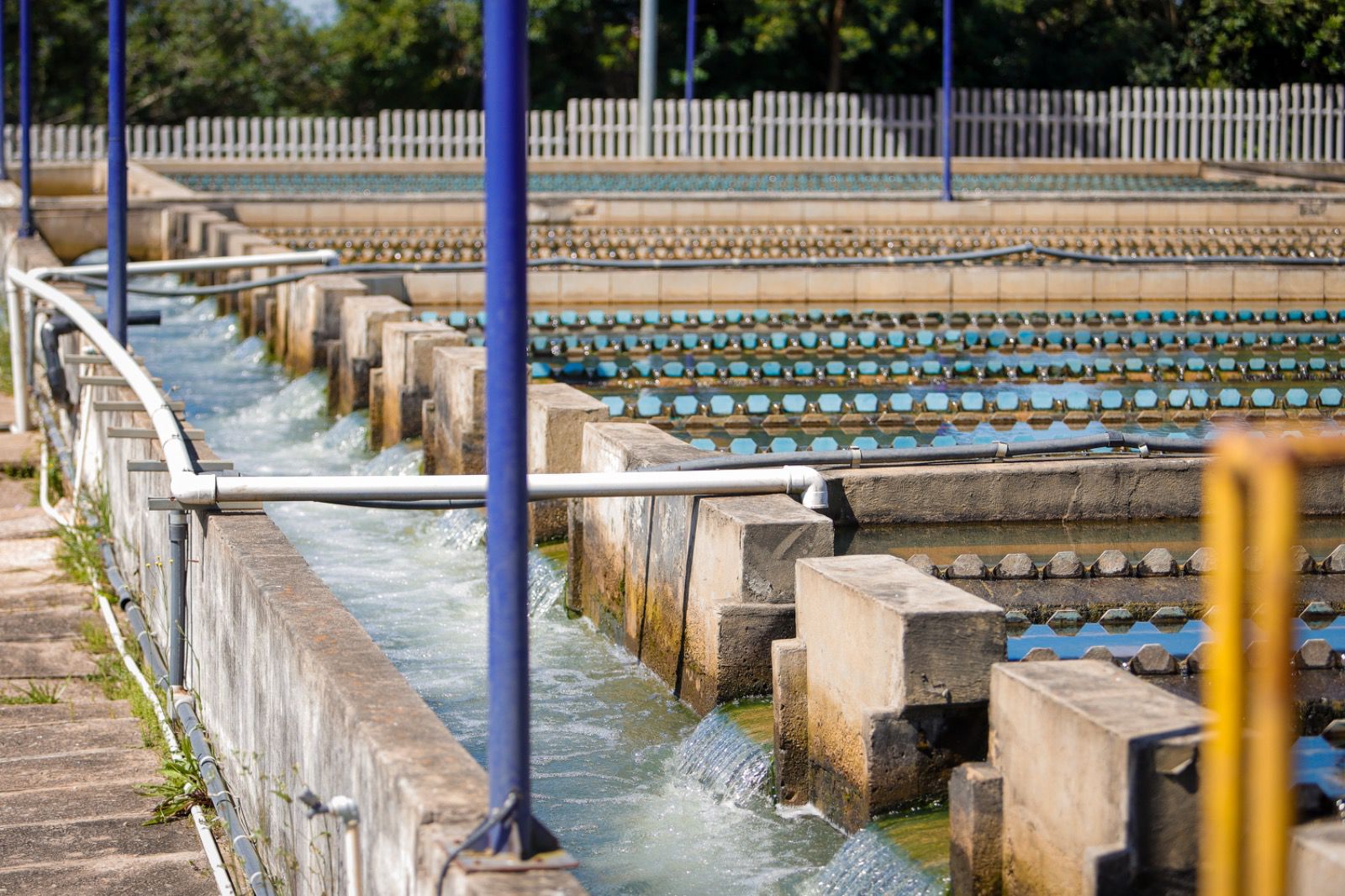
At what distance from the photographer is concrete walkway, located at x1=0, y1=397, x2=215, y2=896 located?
18.1 ft

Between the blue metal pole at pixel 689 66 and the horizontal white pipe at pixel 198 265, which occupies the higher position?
the blue metal pole at pixel 689 66

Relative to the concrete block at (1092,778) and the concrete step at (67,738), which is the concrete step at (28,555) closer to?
the concrete step at (67,738)

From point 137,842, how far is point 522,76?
3.19 meters

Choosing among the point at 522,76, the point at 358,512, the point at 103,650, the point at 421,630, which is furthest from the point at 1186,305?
the point at 522,76

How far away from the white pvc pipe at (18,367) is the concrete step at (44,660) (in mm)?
4781

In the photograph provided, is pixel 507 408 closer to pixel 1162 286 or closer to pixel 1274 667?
pixel 1274 667

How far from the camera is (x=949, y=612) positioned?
5.62m

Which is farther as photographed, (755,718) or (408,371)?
(408,371)

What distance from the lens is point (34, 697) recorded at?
7.36m

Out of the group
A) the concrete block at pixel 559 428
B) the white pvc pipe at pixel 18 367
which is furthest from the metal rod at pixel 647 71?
the concrete block at pixel 559 428

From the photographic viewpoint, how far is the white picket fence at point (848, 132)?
30.9 metres

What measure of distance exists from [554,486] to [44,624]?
3.01m

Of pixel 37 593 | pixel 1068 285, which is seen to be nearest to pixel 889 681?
pixel 37 593

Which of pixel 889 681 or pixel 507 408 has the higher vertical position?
pixel 507 408
